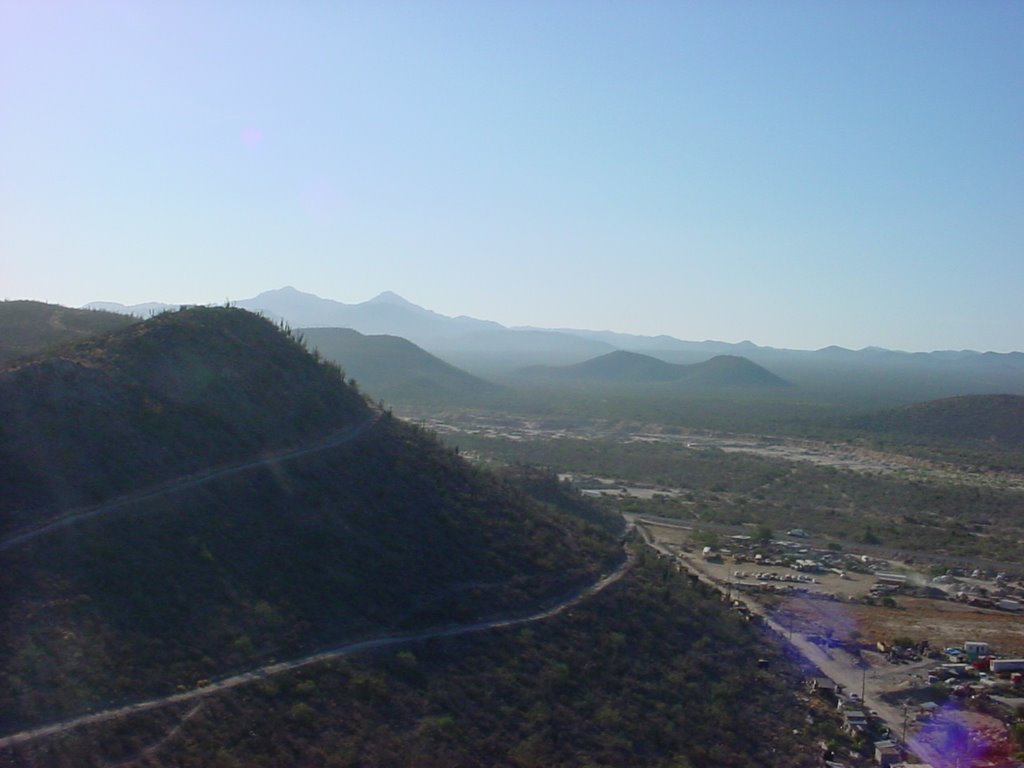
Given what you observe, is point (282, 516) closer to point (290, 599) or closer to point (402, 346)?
point (290, 599)

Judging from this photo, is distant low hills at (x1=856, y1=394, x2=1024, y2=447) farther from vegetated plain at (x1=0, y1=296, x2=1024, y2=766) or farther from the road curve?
the road curve

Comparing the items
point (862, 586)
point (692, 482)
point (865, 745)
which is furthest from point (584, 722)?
point (692, 482)

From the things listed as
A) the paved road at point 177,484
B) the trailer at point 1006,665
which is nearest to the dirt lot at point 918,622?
the trailer at point 1006,665

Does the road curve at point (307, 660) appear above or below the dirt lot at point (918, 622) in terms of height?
above

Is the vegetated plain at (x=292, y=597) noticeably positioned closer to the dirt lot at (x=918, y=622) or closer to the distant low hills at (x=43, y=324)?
the dirt lot at (x=918, y=622)

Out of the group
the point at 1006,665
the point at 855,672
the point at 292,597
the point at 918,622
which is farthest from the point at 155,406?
the point at 918,622

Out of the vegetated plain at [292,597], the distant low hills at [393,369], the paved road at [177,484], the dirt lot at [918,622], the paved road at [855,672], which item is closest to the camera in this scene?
the vegetated plain at [292,597]
